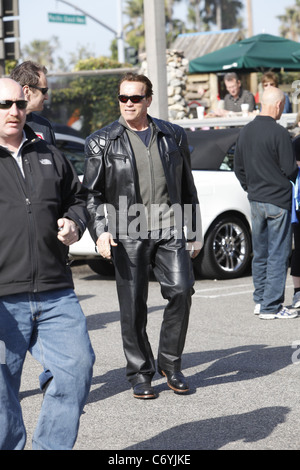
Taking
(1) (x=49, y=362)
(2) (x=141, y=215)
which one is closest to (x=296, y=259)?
(2) (x=141, y=215)

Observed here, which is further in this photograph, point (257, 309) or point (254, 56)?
point (254, 56)

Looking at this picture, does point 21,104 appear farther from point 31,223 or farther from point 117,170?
point 117,170

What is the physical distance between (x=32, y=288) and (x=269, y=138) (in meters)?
4.80

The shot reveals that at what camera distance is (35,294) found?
399 centimetres

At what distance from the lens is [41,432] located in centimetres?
399

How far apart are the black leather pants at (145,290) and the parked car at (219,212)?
14.0ft

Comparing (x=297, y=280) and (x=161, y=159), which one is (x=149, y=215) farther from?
(x=297, y=280)

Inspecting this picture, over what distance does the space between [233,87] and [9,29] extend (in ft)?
12.3

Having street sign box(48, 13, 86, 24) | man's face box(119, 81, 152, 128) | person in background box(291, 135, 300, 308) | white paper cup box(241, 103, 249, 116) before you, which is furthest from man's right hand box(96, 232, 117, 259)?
street sign box(48, 13, 86, 24)

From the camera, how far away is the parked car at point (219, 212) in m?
10.4

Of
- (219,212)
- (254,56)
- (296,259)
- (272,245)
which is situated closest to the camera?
(272,245)

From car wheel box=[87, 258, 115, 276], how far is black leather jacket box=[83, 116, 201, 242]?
16.7 feet

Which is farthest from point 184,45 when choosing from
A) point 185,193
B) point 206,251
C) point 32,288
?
point 32,288

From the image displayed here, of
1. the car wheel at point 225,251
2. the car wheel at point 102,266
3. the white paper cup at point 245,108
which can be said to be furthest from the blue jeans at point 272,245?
the white paper cup at point 245,108
